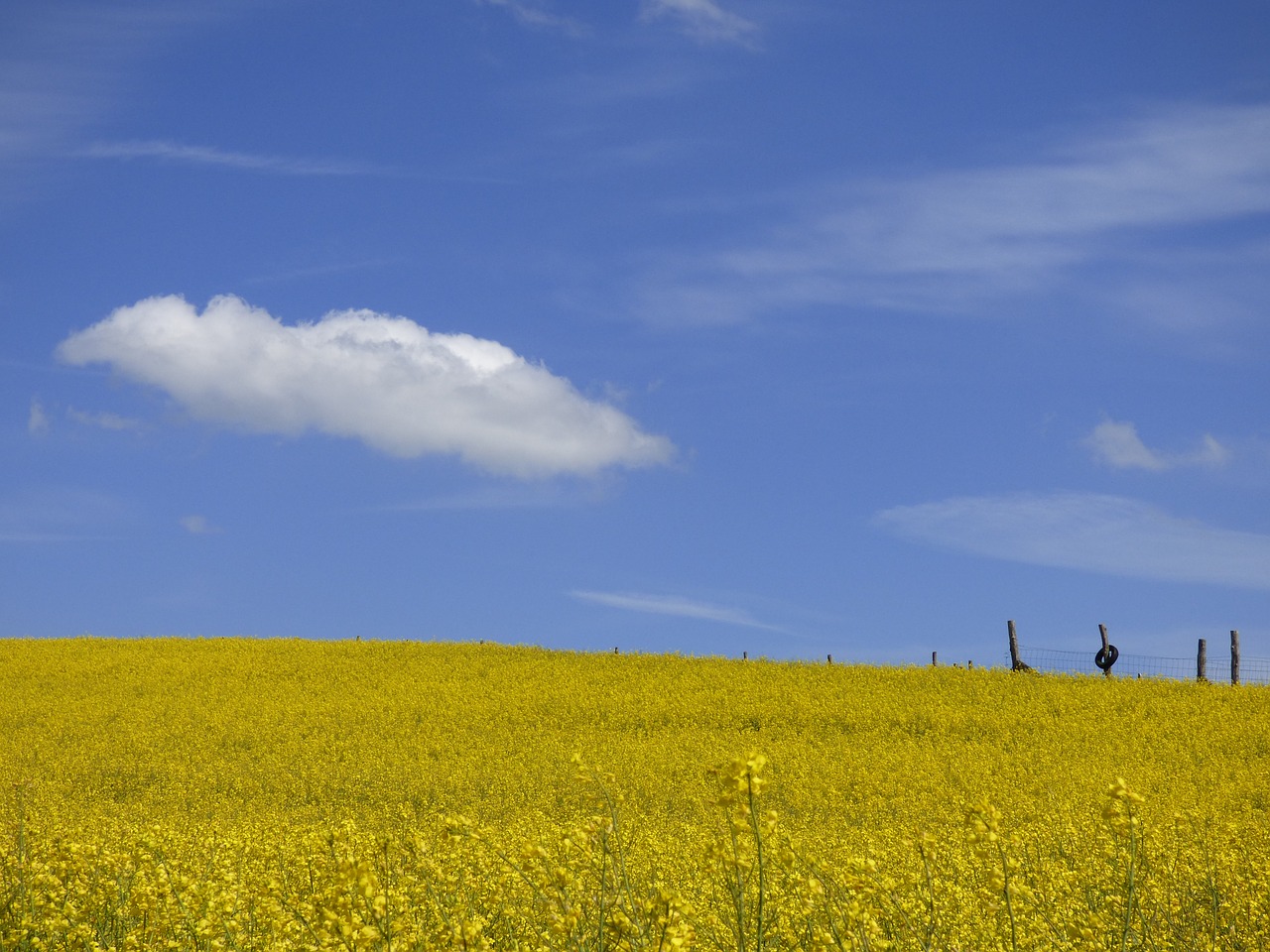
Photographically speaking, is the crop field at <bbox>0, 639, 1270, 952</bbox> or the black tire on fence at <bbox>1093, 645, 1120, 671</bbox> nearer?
the crop field at <bbox>0, 639, 1270, 952</bbox>

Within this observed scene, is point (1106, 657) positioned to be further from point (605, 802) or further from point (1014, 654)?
point (605, 802)

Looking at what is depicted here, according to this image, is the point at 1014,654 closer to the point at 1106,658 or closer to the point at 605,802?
the point at 1106,658

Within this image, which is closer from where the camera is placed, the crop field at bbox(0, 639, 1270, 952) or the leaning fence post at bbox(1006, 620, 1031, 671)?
the crop field at bbox(0, 639, 1270, 952)

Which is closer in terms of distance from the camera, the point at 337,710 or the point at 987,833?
the point at 987,833

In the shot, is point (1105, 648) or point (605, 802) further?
point (1105, 648)

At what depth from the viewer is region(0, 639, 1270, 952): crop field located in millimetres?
4250

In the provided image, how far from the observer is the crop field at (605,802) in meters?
4.25

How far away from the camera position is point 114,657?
30.6 m

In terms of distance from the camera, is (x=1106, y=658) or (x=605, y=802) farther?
(x=1106, y=658)

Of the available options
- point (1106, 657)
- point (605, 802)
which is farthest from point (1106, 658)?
point (605, 802)

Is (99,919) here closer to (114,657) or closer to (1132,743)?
(1132,743)

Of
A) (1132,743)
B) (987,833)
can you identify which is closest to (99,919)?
(987,833)

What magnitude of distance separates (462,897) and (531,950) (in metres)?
1.60

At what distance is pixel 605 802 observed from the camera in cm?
366
